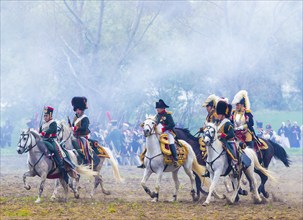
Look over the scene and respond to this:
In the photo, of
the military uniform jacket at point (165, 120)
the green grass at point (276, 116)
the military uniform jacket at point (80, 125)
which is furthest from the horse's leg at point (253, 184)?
the green grass at point (276, 116)

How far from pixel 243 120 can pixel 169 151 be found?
209 centimetres

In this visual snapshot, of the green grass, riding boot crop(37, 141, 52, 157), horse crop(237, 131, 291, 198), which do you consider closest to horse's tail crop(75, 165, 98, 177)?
riding boot crop(37, 141, 52, 157)

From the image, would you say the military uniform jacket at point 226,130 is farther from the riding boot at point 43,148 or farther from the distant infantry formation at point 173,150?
the riding boot at point 43,148

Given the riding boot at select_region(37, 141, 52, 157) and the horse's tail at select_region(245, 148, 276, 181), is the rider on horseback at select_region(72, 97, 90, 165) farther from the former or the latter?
the horse's tail at select_region(245, 148, 276, 181)

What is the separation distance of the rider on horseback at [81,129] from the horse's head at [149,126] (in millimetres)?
1873

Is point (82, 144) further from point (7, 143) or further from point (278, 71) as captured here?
point (7, 143)

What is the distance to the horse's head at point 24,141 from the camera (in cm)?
1682

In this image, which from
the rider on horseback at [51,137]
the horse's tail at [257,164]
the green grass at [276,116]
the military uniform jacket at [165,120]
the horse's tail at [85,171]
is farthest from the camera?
the green grass at [276,116]

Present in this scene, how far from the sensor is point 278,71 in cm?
4925

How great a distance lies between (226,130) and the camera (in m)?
17.0

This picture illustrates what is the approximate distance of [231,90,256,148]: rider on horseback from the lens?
18609 mm

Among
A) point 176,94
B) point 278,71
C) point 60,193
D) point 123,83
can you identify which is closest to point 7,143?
point 123,83

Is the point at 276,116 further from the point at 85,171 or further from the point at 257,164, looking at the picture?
the point at 85,171

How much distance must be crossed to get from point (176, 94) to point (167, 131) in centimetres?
3020
